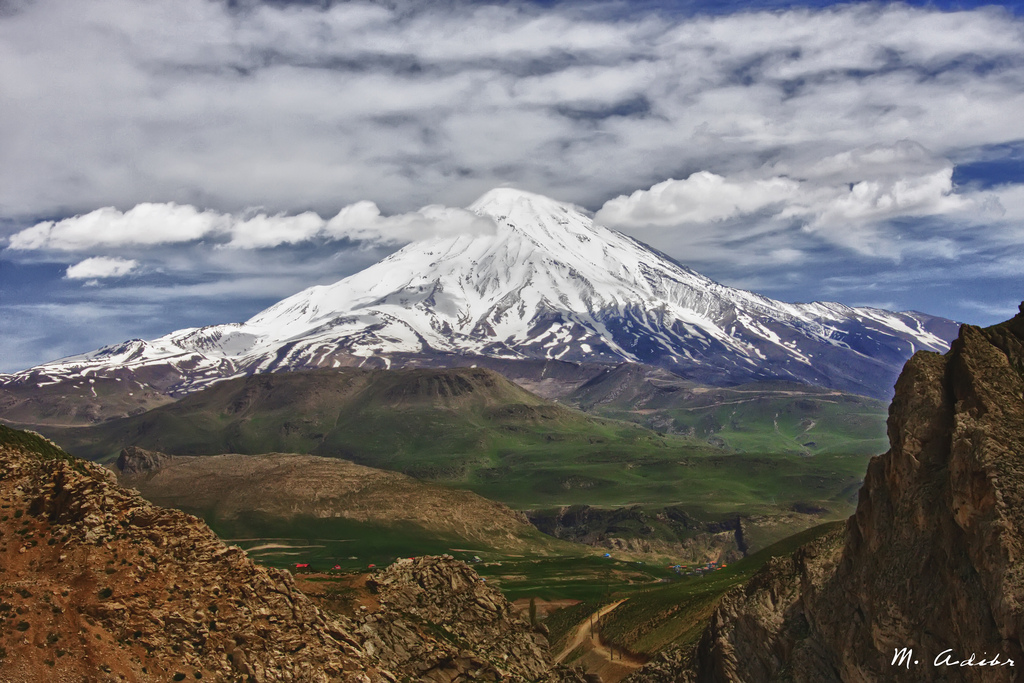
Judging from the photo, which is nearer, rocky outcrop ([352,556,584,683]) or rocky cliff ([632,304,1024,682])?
rocky cliff ([632,304,1024,682])

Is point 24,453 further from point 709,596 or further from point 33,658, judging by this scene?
point 709,596

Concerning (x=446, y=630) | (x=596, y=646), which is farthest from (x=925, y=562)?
(x=596, y=646)

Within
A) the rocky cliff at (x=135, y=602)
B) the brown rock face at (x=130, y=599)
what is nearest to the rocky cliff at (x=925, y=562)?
the rocky cliff at (x=135, y=602)

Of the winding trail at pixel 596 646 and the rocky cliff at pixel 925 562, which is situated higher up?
the rocky cliff at pixel 925 562

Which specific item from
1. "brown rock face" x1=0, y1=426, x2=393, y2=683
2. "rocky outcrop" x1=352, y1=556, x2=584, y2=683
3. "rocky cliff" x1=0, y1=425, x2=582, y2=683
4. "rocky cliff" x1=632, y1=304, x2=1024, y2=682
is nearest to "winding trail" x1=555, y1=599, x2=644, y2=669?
"rocky outcrop" x1=352, y1=556, x2=584, y2=683

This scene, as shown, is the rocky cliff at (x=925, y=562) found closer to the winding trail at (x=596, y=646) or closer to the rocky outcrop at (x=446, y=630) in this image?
the rocky outcrop at (x=446, y=630)

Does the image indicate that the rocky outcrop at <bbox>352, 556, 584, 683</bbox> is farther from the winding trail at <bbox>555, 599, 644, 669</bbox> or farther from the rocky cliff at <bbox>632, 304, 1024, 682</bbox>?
the winding trail at <bbox>555, 599, 644, 669</bbox>

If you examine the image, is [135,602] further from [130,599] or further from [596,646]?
[596,646]
